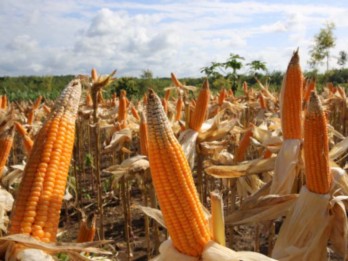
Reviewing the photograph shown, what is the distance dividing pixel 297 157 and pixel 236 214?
847mm

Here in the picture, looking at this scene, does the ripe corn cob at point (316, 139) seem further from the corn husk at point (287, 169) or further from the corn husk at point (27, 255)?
the corn husk at point (27, 255)

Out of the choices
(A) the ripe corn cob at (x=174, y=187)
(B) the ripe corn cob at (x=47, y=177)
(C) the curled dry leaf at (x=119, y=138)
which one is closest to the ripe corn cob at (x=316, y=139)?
(A) the ripe corn cob at (x=174, y=187)

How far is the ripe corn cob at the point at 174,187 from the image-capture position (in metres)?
1.66

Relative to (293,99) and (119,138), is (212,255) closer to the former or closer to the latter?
(293,99)

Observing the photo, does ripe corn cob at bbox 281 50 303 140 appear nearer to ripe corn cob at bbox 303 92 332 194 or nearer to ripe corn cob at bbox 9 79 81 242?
ripe corn cob at bbox 303 92 332 194

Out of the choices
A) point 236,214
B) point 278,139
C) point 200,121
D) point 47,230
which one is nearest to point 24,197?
point 47,230

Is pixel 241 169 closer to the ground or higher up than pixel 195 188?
closer to the ground

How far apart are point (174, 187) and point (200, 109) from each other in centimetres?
300

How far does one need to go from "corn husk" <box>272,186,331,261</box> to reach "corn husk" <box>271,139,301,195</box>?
48cm

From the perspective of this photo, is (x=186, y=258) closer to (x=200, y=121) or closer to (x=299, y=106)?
(x=299, y=106)

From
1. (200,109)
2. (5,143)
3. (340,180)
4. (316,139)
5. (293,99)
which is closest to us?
(5,143)

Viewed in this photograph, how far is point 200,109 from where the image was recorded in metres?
4.66

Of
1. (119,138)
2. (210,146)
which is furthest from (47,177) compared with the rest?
(119,138)

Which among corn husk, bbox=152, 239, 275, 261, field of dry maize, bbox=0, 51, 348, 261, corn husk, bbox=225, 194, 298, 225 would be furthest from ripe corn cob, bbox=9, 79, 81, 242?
corn husk, bbox=225, 194, 298, 225
